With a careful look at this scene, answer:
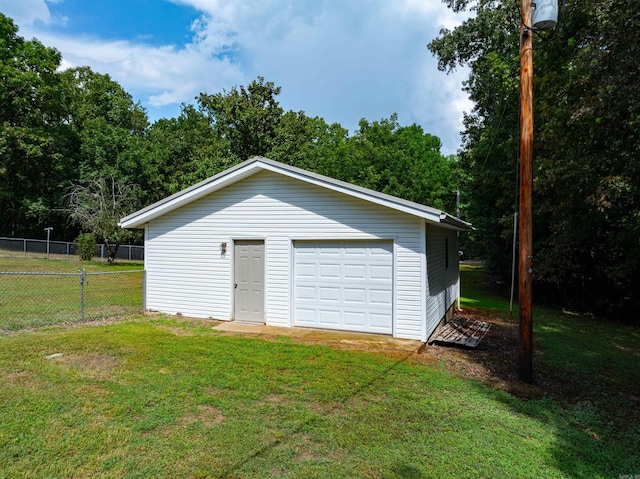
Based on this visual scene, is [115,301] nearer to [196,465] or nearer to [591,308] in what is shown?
[196,465]

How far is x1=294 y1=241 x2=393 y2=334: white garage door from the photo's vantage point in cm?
795

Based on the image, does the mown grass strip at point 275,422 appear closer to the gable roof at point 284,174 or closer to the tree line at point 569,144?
the gable roof at point 284,174

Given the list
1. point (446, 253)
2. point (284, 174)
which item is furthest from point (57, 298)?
point (446, 253)

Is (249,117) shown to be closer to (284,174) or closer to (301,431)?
(284,174)

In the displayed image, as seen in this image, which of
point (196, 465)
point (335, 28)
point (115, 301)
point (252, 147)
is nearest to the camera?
point (196, 465)

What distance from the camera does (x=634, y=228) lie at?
35.2 ft

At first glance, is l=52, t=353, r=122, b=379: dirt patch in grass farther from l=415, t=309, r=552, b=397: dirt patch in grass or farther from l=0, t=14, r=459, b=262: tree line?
l=0, t=14, r=459, b=262: tree line

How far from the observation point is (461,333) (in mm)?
8516

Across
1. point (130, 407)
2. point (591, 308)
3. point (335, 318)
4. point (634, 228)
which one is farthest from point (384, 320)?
point (591, 308)

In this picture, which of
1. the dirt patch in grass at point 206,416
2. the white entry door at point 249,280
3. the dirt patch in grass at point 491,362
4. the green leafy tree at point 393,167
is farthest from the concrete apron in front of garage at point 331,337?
the green leafy tree at point 393,167

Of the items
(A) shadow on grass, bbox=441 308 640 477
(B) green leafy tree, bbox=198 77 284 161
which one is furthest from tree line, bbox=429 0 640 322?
(B) green leafy tree, bbox=198 77 284 161

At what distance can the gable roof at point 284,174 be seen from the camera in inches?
287

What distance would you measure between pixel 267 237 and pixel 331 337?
2753 mm

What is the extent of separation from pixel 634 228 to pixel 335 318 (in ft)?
30.0
